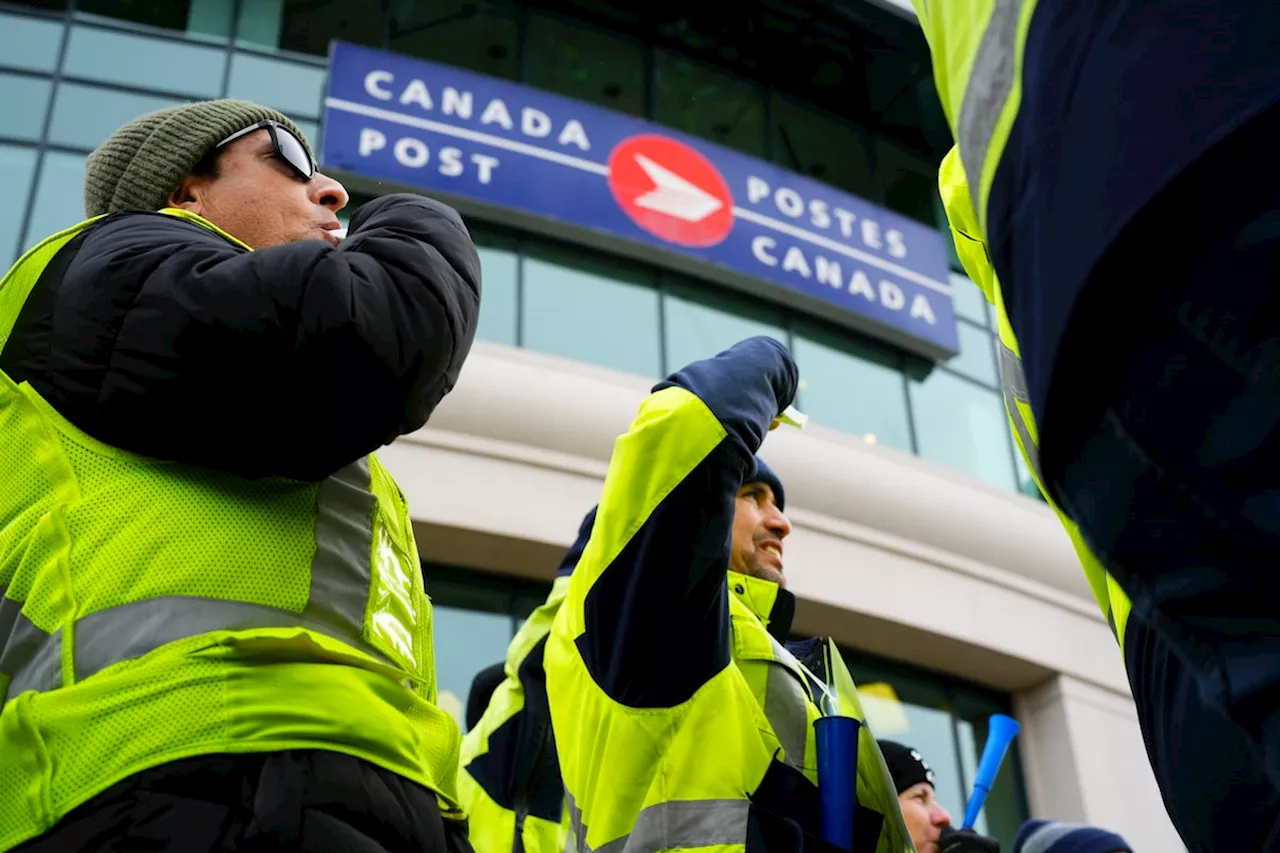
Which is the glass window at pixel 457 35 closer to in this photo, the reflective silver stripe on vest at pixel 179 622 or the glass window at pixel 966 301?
the glass window at pixel 966 301

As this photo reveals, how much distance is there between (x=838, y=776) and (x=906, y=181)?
1257 cm

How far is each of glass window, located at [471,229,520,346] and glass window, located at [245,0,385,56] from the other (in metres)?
2.65

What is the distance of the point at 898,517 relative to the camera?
432 inches

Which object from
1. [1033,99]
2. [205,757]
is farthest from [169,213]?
[1033,99]

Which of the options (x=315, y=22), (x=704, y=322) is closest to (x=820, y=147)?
(x=704, y=322)

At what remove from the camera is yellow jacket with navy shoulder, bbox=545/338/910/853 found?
237cm

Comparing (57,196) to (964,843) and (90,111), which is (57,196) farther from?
(964,843)

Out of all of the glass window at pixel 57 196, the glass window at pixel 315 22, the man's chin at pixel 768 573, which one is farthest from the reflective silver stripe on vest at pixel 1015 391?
the glass window at pixel 315 22

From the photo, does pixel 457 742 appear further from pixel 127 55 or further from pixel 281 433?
pixel 127 55

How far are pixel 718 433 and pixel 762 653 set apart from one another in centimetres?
54

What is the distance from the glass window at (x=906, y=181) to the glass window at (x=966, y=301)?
0.84 metres

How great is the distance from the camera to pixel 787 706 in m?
2.62

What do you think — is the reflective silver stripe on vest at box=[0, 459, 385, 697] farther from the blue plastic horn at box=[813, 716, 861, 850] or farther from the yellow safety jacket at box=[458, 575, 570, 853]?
the yellow safety jacket at box=[458, 575, 570, 853]

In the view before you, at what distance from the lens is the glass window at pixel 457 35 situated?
488 inches
